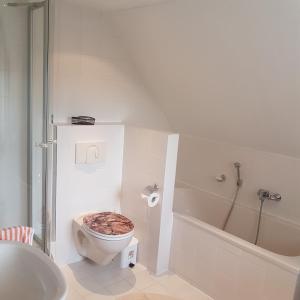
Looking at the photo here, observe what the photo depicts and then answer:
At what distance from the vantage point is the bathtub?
88.7 inches

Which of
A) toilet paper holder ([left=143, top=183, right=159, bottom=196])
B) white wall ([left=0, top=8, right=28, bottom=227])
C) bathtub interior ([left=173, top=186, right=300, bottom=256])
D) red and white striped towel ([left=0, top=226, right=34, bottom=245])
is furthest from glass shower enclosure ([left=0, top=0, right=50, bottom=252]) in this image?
bathtub interior ([left=173, top=186, right=300, bottom=256])

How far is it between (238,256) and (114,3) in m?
2.13

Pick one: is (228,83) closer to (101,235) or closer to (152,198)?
(152,198)

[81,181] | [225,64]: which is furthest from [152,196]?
[225,64]

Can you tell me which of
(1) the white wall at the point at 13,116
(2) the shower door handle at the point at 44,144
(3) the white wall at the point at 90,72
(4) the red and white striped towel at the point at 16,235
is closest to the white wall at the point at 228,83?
(3) the white wall at the point at 90,72

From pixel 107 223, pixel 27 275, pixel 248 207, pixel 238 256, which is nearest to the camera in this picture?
pixel 27 275

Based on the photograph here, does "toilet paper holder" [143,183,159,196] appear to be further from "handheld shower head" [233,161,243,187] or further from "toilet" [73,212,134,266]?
"handheld shower head" [233,161,243,187]

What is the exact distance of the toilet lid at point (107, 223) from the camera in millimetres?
2598

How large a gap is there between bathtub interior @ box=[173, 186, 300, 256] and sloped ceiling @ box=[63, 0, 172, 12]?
1730 millimetres

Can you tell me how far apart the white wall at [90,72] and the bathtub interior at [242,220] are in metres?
1.07

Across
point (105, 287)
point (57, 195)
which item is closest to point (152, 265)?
point (105, 287)

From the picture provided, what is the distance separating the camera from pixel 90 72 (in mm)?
2910

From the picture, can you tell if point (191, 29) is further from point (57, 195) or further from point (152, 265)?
point (152, 265)

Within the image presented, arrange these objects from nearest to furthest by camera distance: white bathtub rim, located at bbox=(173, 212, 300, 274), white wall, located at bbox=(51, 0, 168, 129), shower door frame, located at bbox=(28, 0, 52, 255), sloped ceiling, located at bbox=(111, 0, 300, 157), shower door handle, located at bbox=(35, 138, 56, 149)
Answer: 1. sloped ceiling, located at bbox=(111, 0, 300, 157)
2. white bathtub rim, located at bbox=(173, 212, 300, 274)
3. shower door frame, located at bbox=(28, 0, 52, 255)
4. shower door handle, located at bbox=(35, 138, 56, 149)
5. white wall, located at bbox=(51, 0, 168, 129)
